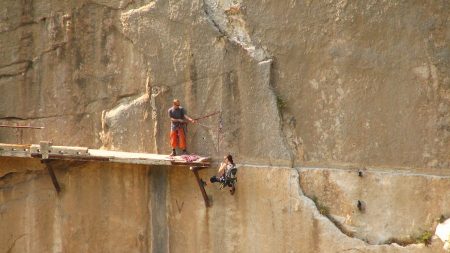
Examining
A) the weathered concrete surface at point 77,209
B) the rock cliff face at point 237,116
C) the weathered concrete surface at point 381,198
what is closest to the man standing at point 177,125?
the rock cliff face at point 237,116

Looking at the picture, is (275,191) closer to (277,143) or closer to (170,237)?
(277,143)

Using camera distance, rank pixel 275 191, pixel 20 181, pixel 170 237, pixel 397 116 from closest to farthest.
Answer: pixel 397 116 → pixel 275 191 → pixel 170 237 → pixel 20 181

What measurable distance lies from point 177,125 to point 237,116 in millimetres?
822

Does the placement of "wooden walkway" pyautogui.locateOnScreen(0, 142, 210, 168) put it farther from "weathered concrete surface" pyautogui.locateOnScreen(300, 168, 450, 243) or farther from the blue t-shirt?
"weathered concrete surface" pyautogui.locateOnScreen(300, 168, 450, 243)

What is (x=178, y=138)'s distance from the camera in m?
9.30

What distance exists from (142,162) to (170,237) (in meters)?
1.19

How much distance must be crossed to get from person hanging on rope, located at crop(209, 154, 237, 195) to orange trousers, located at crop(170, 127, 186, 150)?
0.68 m

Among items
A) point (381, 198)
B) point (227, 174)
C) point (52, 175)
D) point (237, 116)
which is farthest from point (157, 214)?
point (381, 198)

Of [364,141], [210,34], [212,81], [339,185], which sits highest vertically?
[210,34]

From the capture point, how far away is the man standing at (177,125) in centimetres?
917

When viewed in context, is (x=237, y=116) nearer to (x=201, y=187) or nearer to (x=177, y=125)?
(x=177, y=125)

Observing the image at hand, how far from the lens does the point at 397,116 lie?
8219mm

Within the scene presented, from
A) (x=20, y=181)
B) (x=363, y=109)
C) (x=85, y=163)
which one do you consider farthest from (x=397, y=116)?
(x=20, y=181)

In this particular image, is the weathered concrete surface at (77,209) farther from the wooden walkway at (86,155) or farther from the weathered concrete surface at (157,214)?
the wooden walkway at (86,155)
